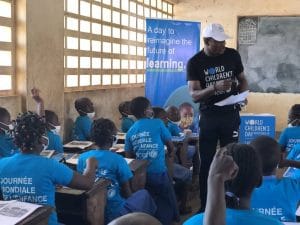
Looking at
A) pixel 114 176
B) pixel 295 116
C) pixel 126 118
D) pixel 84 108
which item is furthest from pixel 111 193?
pixel 126 118

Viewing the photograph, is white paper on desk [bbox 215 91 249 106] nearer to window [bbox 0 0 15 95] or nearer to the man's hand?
the man's hand

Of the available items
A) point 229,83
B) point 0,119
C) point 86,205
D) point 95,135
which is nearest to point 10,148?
point 0,119

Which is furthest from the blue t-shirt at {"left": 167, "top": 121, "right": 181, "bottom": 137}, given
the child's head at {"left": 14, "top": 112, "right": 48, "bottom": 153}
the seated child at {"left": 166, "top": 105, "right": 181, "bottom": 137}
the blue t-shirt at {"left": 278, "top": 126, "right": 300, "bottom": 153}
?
the child's head at {"left": 14, "top": 112, "right": 48, "bottom": 153}

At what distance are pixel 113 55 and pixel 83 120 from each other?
5.12 feet

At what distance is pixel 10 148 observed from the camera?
10.6ft

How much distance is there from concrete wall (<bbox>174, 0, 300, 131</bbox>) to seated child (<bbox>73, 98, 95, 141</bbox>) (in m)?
4.23

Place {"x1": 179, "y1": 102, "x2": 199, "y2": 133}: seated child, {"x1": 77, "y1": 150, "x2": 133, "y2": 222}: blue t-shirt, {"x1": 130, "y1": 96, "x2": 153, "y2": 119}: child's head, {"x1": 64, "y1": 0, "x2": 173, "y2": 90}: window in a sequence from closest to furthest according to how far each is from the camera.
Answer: {"x1": 77, "y1": 150, "x2": 133, "y2": 222}: blue t-shirt → {"x1": 130, "y1": 96, "x2": 153, "y2": 119}: child's head → {"x1": 64, "y1": 0, "x2": 173, "y2": 90}: window → {"x1": 179, "y1": 102, "x2": 199, "y2": 133}: seated child

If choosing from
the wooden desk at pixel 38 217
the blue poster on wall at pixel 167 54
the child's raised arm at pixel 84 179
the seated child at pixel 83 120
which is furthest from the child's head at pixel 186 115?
the wooden desk at pixel 38 217

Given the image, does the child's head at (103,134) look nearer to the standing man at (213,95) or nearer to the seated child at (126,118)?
the standing man at (213,95)

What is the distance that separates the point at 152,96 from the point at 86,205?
3476mm

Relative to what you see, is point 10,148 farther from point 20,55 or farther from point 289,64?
point 289,64

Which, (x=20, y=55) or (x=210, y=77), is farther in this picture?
(x=20, y=55)

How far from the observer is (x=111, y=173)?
9.50 feet

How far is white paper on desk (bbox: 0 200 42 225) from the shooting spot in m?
1.89
